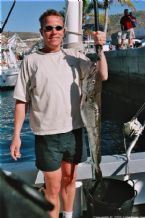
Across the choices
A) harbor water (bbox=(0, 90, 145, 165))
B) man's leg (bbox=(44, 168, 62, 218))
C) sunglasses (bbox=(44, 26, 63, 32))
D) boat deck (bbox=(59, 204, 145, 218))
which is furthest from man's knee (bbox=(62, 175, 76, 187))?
harbor water (bbox=(0, 90, 145, 165))

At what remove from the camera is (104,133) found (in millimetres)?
14344

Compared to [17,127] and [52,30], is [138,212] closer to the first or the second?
[17,127]

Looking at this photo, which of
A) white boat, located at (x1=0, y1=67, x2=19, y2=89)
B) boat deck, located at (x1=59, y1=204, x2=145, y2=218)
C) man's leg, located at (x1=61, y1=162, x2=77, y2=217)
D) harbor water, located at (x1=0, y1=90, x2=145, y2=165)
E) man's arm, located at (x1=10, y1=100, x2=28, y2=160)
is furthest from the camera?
white boat, located at (x1=0, y1=67, x2=19, y2=89)

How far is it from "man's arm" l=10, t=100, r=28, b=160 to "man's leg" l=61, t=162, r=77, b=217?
412mm

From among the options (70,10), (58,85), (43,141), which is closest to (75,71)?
(58,85)

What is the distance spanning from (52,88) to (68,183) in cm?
86

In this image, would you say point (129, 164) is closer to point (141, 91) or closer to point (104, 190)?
point (104, 190)

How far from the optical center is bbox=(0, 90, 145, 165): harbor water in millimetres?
11052

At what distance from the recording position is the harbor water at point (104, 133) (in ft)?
36.3

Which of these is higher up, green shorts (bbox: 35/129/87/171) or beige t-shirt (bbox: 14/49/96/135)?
beige t-shirt (bbox: 14/49/96/135)

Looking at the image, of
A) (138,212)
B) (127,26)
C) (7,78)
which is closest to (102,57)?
(138,212)

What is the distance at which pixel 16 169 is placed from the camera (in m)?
3.79

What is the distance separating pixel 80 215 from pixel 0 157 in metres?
6.30

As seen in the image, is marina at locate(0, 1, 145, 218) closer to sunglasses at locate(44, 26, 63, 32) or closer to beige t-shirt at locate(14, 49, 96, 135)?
beige t-shirt at locate(14, 49, 96, 135)
